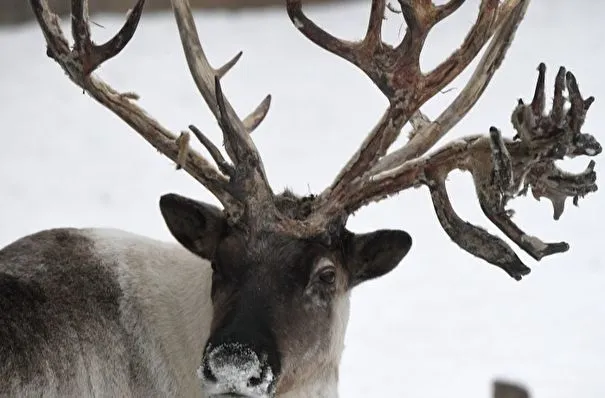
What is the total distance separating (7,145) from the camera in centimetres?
1318

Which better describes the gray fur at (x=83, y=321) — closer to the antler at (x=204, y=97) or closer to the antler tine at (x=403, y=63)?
the antler at (x=204, y=97)

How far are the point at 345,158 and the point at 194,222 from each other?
27.2ft

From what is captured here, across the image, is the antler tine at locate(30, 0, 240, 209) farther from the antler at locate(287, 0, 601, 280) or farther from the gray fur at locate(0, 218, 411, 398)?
the antler at locate(287, 0, 601, 280)

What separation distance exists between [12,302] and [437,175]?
1862 mm

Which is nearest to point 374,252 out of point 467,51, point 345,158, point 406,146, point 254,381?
point 406,146

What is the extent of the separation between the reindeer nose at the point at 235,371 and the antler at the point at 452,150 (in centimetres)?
83

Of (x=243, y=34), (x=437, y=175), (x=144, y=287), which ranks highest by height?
(x=243, y=34)

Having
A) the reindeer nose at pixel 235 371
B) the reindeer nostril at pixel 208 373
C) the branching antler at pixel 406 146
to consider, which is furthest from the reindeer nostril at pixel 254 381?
the branching antler at pixel 406 146

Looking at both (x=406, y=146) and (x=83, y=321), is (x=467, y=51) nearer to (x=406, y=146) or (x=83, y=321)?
(x=406, y=146)

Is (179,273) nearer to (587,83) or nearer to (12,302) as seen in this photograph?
(12,302)

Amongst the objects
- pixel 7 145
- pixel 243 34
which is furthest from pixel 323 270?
pixel 243 34

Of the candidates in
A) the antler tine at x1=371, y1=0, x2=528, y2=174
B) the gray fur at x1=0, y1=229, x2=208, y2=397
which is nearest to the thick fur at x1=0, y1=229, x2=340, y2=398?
the gray fur at x1=0, y1=229, x2=208, y2=397

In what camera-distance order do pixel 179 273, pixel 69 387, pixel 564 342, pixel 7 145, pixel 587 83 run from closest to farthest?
pixel 69 387
pixel 179 273
pixel 564 342
pixel 7 145
pixel 587 83

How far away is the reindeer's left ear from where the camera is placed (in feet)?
16.4
